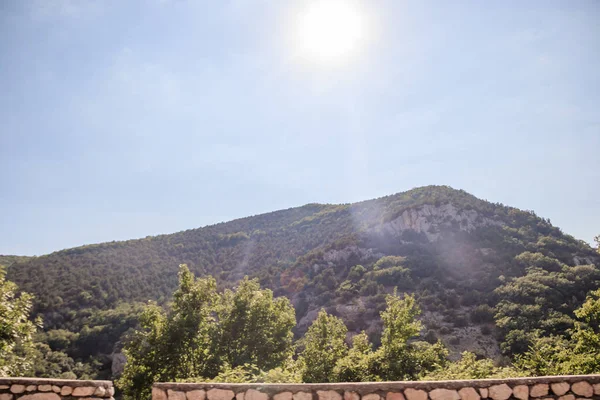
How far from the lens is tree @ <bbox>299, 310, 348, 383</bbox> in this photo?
39.0 ft

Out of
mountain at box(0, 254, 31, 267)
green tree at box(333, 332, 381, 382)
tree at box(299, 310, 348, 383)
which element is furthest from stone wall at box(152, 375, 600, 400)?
mountain at box(0, 254, 31, 267)

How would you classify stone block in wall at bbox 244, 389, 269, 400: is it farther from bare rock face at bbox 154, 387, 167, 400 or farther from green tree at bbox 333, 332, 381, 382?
green tree at bbox 333, 332, 381, 382

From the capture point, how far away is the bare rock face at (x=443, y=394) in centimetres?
448

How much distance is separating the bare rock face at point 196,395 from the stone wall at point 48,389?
1.26 metres

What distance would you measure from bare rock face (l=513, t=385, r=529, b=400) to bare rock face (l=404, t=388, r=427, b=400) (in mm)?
1301

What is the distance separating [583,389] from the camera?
4.59m

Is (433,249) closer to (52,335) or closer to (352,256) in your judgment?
(352,256)

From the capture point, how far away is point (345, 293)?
48.4 meters

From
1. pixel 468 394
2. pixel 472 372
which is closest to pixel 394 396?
pixel 468 394

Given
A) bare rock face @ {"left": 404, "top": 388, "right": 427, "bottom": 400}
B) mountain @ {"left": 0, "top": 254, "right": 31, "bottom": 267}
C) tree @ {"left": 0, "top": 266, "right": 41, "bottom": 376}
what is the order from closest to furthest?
bare rock face @ {"left": 404, "top": 388, "right": 427, "bottom": 400}
tree @ {"left": 0, "top": 266, "right": 41, "bottom": 376}
mountain @ {"left": 0, "top": 254, "right": 31, "bottom": 267}

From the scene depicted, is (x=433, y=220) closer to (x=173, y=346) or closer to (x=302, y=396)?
(x=173, y=346)

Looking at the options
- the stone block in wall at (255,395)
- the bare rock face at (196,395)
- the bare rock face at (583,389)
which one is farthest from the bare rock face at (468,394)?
the bare rock face at (196,395)

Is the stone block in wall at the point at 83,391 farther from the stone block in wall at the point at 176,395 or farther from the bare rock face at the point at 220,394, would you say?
the bare rock face at the point at 220,394

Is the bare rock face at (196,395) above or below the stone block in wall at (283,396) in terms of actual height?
above
